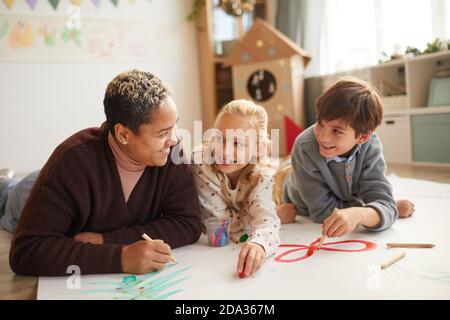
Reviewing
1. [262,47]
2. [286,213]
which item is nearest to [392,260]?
[286,213]

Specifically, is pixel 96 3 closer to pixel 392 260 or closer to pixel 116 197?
pixel 116 197

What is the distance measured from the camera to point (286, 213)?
5.28 feet

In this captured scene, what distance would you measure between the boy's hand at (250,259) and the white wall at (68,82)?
3093 mm

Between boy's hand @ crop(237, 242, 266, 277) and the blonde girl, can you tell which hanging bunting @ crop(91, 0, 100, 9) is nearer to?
the blonde girl

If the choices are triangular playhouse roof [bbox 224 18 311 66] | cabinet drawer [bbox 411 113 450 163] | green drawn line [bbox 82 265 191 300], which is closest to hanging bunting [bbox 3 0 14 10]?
triangular playhouse roof [bbox 224 18 311 66]

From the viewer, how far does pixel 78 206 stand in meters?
1.08

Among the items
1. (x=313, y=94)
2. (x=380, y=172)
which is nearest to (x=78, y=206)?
(x=380, y=172)

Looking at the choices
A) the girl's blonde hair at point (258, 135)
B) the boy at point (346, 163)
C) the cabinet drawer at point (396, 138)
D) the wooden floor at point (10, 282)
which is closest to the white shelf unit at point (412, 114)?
the cabinet drawer at point (396, 138)

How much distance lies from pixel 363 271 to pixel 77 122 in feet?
11.0

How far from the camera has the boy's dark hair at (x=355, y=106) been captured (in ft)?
4.39

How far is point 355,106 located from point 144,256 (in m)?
0.77

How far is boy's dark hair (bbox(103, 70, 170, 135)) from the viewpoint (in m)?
1.06

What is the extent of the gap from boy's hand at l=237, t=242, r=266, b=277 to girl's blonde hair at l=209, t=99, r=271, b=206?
303mm
